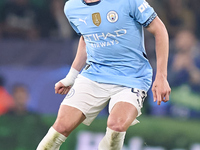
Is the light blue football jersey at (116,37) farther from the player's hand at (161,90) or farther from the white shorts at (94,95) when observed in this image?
the player's hand at (161,90)

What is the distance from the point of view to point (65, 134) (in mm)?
4297

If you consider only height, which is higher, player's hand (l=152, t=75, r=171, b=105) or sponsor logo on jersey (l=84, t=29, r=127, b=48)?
sponsor logo on jersey (l=84, t=29, r=127, b=48)

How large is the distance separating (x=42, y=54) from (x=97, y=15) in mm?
3635

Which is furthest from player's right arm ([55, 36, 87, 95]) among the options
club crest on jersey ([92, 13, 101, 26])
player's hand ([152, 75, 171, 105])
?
player's hand ([152, 75, 171, 105])

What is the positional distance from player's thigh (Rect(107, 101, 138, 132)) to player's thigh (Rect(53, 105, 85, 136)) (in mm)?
314

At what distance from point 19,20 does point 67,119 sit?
510 cm

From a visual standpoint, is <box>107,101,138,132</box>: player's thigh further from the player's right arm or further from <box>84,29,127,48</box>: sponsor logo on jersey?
the player's right arm

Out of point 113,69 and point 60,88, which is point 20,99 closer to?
point 60,88

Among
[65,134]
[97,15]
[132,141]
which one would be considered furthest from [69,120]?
[132,141]

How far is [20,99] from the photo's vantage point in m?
7.59

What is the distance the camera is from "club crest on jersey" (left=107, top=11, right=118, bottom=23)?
14.2 feet

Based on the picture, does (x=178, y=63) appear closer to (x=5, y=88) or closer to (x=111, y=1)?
(x=5, y=88)

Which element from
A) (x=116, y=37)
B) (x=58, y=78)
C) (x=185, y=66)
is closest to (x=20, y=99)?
(x=58, y=78)

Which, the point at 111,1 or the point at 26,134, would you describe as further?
the point at 26,134
